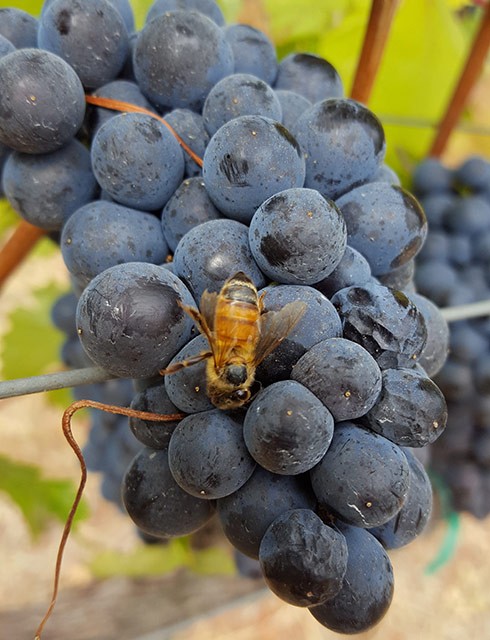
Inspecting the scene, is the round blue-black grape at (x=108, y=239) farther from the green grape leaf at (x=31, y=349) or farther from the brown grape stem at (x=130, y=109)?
the green grape leaf at (x=31, y=349)

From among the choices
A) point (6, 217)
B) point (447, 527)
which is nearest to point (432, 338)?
point (6, 217)

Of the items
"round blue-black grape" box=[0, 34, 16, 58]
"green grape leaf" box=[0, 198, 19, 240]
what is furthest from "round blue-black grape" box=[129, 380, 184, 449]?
"green grape leaf" box=[0, 198, 19, 240]

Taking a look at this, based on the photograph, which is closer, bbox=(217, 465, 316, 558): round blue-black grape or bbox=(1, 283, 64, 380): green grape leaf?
bbox=(217, 465, 316, 558): round blue-black grape

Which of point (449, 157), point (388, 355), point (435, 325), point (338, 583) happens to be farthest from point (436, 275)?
point (449, 157)

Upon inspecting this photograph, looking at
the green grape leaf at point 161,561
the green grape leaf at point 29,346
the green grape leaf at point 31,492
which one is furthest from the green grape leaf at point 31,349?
the green grape leaf at point 161,561

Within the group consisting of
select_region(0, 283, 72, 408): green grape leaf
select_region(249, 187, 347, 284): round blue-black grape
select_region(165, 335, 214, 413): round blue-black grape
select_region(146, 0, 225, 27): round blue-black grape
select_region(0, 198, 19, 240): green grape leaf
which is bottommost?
select_region(0, 283, 72, 408): green grape leaf

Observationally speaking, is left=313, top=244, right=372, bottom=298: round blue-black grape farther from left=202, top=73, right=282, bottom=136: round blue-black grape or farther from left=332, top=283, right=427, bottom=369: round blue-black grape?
left=202, top=73, right=282, bottom=136: round blue-black grape
